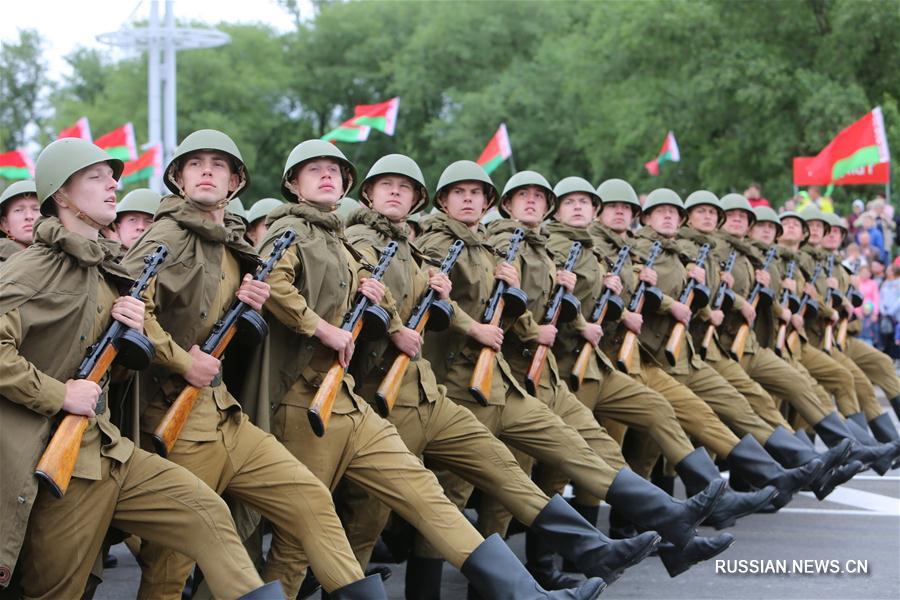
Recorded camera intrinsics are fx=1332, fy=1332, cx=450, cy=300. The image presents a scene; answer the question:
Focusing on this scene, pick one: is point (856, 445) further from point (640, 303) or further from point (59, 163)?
point (59, 163)

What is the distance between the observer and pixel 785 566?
8.38 m

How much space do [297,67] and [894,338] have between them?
120 feet

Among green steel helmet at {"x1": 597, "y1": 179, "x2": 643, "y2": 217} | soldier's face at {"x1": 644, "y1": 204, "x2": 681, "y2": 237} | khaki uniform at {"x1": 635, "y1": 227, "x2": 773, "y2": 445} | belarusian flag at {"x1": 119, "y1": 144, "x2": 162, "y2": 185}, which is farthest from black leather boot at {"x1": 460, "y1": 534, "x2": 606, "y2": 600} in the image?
belarusian flag at {"x1": 119, "y1": 144, "x2": 162, "y2": 185}

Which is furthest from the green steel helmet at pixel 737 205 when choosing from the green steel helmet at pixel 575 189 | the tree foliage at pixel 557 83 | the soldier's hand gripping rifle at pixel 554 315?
the tree foliage at pixel 557 83

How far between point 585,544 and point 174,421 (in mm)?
2221

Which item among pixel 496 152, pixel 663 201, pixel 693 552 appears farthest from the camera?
pixel 496 152

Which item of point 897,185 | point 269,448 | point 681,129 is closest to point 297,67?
point 681,129

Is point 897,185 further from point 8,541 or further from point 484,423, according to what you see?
point 8,541

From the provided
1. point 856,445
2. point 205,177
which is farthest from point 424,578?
point 856,445

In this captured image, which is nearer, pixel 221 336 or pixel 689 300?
pixel 221 336

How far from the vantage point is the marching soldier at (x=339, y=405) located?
5.89 meters

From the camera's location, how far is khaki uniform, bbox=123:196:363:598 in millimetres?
5543

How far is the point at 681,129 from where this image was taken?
31859 mm

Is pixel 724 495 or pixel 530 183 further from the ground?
pixel 530 183
